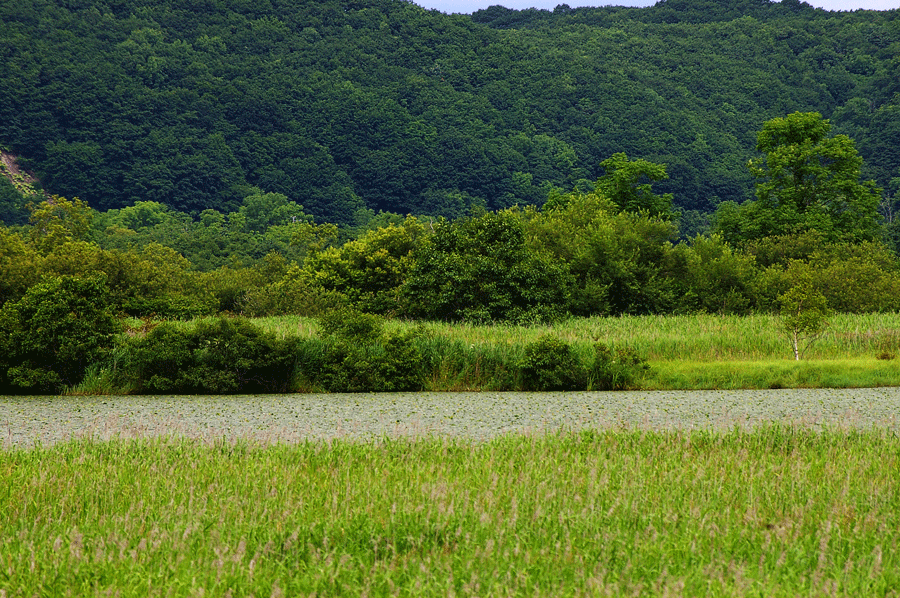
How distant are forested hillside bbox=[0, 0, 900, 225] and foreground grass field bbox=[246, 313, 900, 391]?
70.8 metres

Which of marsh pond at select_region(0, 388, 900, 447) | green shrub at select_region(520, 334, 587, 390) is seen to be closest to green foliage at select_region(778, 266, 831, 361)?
marsh pond at select_region(0, 388, 900, 447)

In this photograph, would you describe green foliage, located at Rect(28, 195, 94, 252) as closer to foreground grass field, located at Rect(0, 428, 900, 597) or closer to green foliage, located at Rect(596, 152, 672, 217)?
foreground grass field, located at Rect(0, 428, 900, 597)

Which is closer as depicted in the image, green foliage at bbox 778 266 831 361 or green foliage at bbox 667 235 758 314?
green foliage at bbox 778 266 831 361

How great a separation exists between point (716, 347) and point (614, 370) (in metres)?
4.58

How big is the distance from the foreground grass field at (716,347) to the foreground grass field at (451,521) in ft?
32.1

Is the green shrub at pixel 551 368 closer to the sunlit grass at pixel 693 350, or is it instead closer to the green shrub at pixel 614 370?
the green shrub at pixel 614 370

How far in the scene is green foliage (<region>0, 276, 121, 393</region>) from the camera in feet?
61.8

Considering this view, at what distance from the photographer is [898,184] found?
83.6 m

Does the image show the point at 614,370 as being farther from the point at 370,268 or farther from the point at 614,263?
Result: the point at 370,268

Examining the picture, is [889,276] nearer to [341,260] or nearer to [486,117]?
[341,260]

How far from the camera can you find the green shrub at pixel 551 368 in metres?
19.7

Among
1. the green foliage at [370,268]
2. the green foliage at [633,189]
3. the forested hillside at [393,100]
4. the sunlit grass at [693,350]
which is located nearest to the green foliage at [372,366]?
the sunlit grass at [693,350]

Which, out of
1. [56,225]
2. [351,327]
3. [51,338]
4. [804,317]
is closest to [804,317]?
[804,317]

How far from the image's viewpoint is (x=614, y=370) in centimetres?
2009
